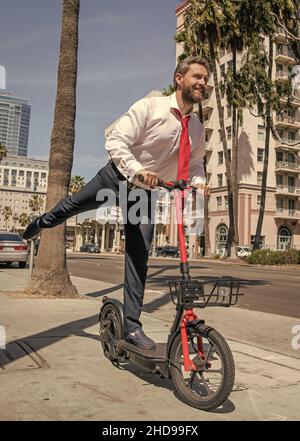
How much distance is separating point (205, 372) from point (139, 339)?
70 cm

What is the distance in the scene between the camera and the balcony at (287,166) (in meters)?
53.6

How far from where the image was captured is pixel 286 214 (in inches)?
2125

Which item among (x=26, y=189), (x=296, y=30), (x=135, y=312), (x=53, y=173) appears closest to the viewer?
(x=135, y=312)

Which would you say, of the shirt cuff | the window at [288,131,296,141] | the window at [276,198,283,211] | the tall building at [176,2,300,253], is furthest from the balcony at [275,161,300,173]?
the shirt cuff

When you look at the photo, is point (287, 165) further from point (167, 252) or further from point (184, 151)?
point (184, 151)

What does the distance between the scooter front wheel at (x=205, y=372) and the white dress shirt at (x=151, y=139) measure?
1101mm

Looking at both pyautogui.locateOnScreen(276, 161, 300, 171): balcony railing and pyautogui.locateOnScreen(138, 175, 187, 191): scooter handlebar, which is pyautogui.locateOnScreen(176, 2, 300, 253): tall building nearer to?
pyautogui.locateOnScreen(276, 161, 300, 171): balcony railing

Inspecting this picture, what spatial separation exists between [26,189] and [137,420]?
6565 inches

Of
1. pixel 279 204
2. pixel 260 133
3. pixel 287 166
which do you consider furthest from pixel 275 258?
pixel 287 166

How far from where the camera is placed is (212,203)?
180 ft

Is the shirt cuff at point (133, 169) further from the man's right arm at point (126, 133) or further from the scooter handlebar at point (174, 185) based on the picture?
the scooter handlebar at point (174, 185)

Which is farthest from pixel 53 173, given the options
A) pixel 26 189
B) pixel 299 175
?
pixel 26 189

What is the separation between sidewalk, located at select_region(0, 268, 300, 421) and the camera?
258 cm
